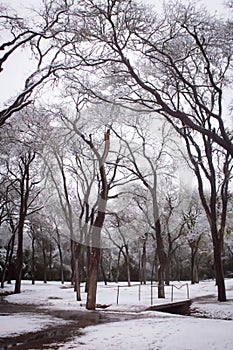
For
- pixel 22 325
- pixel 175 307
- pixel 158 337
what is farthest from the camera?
pixel 175 307

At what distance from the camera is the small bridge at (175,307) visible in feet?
47.8

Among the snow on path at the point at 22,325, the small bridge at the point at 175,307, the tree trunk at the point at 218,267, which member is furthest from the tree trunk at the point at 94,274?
the tree trunk at the point at 218,267

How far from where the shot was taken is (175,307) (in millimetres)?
15859

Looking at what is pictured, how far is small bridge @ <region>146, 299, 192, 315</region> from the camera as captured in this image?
1457cm

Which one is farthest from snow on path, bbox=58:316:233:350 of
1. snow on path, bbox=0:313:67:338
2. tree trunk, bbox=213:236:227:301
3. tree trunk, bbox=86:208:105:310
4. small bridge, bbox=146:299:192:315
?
tree trunk, bbox=213:236:227:301

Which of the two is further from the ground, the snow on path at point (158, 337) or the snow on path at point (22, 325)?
the snow on path at point (158, 337)

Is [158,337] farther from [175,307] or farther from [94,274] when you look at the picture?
[175,307]

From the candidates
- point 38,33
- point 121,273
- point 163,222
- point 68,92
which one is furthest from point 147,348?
point 121,273

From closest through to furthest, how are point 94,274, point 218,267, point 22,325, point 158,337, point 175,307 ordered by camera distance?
1. point 158,337
2. point 22,325
3. point 94,274
4. point 218,267
5. point 175,307

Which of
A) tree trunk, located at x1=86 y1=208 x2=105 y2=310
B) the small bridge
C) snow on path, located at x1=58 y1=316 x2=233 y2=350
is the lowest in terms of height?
the small bridge

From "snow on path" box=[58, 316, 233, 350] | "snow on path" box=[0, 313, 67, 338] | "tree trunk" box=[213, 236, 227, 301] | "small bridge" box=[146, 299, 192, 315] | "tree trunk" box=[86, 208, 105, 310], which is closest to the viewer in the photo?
"snow on path" box=[58, 316, 233, 350]

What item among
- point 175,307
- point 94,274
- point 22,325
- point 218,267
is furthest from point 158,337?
point 175,307

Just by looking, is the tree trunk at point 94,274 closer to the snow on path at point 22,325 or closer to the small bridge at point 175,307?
the small bridge at point 175,307

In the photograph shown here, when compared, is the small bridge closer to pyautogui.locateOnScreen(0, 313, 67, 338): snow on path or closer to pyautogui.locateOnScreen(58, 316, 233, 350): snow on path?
pyautogui.locateOnScreen(0, 313, 67, 338): snow on path
